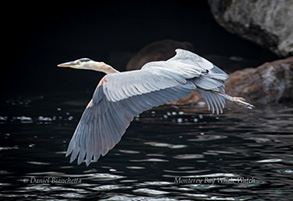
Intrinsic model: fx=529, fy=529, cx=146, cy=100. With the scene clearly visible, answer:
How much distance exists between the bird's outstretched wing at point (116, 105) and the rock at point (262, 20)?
5.69 metres

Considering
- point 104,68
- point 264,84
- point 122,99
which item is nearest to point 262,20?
point 264,84

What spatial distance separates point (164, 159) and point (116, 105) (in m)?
1.30

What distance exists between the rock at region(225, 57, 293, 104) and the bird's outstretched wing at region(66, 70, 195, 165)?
482 centimetres

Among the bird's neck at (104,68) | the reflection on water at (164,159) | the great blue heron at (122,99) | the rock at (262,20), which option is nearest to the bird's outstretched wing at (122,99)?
the great blue heron at (122,99)

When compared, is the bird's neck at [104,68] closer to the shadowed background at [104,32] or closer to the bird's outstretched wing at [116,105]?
the bird's outstretched wing at [116,105]

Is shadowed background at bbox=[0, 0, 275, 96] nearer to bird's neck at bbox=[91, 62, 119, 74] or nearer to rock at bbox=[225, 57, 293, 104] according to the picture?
rock at bbox=[225, 57, 293, 104]

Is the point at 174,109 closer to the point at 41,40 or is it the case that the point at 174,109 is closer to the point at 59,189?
the point at 59,189

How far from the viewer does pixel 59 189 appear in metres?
4.56

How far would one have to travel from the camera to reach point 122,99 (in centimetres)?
459

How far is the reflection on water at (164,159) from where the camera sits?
4465 millimetres

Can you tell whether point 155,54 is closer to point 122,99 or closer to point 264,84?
point 264,84

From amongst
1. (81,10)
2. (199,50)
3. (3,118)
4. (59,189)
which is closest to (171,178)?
(59,189)

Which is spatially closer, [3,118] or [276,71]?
[3,118]

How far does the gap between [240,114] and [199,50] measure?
926 centimetres
